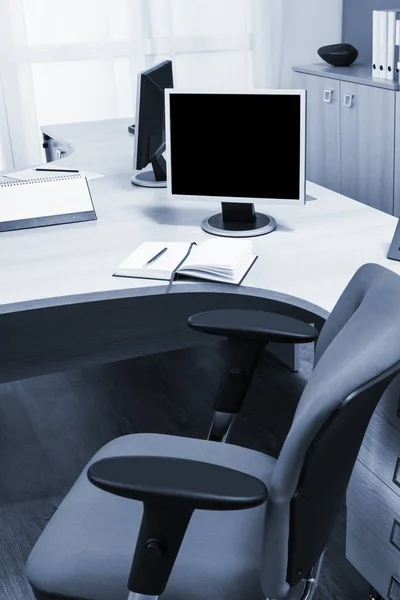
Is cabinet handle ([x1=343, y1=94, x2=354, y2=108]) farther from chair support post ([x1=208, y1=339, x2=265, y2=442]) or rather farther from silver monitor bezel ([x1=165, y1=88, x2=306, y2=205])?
chair support post ([x1=208, y1=339, x2=265, y2=442])

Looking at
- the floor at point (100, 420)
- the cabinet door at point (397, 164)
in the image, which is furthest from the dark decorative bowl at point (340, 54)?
the floor at point (100, 420)

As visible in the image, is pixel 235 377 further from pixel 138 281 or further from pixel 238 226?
pixel 238 226

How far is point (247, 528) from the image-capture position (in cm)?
129

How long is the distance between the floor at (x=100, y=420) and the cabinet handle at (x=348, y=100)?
1743mm

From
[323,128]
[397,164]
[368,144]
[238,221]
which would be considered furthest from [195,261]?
[323,128]

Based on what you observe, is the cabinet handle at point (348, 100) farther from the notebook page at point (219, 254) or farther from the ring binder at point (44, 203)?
the notebook page at point (219, 254)

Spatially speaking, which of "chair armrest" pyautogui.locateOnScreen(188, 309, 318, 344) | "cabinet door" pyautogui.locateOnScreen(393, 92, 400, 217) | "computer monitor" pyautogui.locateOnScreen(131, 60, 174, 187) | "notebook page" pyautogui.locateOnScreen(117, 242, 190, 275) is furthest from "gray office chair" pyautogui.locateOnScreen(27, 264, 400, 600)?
"cabinet door" pyautogui.locateOnScreen(393, 92, 400, 217)

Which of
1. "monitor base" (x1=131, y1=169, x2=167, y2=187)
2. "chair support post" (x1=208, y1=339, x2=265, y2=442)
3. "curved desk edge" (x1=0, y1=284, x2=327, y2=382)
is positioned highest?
"monitor base" (x1=131, y1=169, x2=167, y2=187)

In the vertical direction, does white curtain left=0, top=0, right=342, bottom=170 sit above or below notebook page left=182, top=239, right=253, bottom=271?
above

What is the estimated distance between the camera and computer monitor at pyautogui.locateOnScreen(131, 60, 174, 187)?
8.20ft

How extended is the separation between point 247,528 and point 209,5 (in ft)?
13.5

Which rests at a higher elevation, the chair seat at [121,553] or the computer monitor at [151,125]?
the computer monitor at [151,125]

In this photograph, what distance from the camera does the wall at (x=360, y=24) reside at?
481 centimetres

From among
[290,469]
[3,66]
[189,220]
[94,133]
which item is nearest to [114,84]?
[3,66]
